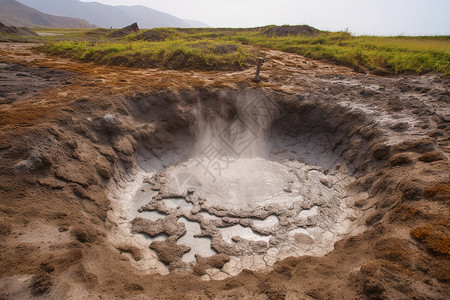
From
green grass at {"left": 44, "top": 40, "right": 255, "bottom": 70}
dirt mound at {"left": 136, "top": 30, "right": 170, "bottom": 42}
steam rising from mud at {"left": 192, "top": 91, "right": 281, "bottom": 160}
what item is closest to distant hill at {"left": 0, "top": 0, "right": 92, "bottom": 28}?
dirt mound at {"left": 136, "top": 30, "right": 170, "bottom": 42}

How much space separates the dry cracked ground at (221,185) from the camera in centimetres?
296

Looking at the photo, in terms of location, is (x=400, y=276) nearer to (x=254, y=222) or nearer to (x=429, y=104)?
(x=254, y=222)

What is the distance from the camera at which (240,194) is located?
598cm

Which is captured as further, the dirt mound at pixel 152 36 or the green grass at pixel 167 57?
the dirt mound at pixel 152 36

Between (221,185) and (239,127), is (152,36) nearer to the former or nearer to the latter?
(239,127)

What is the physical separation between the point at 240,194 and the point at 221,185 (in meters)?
0.62

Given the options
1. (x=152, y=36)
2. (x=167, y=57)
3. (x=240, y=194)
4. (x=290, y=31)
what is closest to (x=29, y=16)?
(x=152, y=36)

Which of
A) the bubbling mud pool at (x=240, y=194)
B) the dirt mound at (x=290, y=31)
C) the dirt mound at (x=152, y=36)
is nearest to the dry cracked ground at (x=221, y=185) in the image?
the bubbling mud pool at (x=240, y=194)

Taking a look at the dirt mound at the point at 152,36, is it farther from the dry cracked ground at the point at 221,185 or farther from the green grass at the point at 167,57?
the dry cracked ground at the point at 221,185

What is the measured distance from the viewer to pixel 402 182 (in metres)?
4.47

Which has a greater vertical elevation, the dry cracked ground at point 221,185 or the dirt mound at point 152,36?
the dirt mound at point 152,36

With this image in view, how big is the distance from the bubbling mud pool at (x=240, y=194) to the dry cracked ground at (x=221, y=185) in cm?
4

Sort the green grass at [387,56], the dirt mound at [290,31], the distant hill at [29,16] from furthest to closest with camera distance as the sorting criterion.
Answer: the distant hill at [29,16], the dirt mound at [290,31], the green grass at [387,56]

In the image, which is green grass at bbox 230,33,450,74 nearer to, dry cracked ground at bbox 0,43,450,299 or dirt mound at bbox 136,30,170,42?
dry cracked ground at bbox 0,43,450,299
